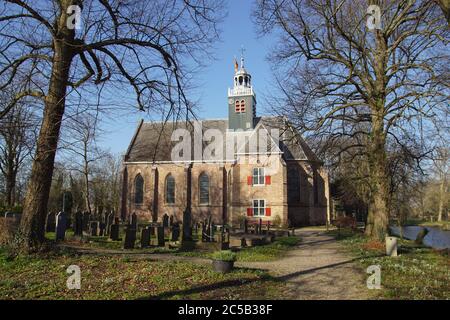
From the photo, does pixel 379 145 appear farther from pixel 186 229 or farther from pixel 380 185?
pixel 186 229

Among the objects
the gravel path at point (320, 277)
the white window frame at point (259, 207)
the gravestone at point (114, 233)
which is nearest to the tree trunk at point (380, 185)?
the gravel path at point (320, 277)

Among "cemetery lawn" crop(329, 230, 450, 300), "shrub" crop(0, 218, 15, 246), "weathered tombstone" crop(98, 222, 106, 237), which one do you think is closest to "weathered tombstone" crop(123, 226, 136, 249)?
"shrub" crop(0, 218, 15, 246)

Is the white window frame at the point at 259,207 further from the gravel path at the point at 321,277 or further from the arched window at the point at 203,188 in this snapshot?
the gravel path at the point at 321,277

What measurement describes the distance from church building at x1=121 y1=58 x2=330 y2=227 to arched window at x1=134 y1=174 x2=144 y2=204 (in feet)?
0.36

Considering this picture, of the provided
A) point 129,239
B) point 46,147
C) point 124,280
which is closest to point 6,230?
point 129,239

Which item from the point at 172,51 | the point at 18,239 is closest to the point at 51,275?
the point at 18,239

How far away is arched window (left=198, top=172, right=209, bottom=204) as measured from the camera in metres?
36.6

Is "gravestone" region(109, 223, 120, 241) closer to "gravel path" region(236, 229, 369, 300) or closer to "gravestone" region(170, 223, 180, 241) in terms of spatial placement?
"gravestone" region(170, 223, 180, 241)

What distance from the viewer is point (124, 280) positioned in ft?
25.0

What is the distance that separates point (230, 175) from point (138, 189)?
34.8 ft

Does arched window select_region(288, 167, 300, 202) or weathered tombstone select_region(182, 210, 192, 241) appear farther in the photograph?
arched window select_region(288, 167, 300, 202)

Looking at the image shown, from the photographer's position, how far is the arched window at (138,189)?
38.0 meters

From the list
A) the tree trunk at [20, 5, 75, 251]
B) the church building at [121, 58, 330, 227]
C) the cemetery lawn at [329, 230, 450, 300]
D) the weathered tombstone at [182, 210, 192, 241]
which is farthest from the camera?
the church building at [121, 58, 330, 227]

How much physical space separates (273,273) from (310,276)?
0.97 m
